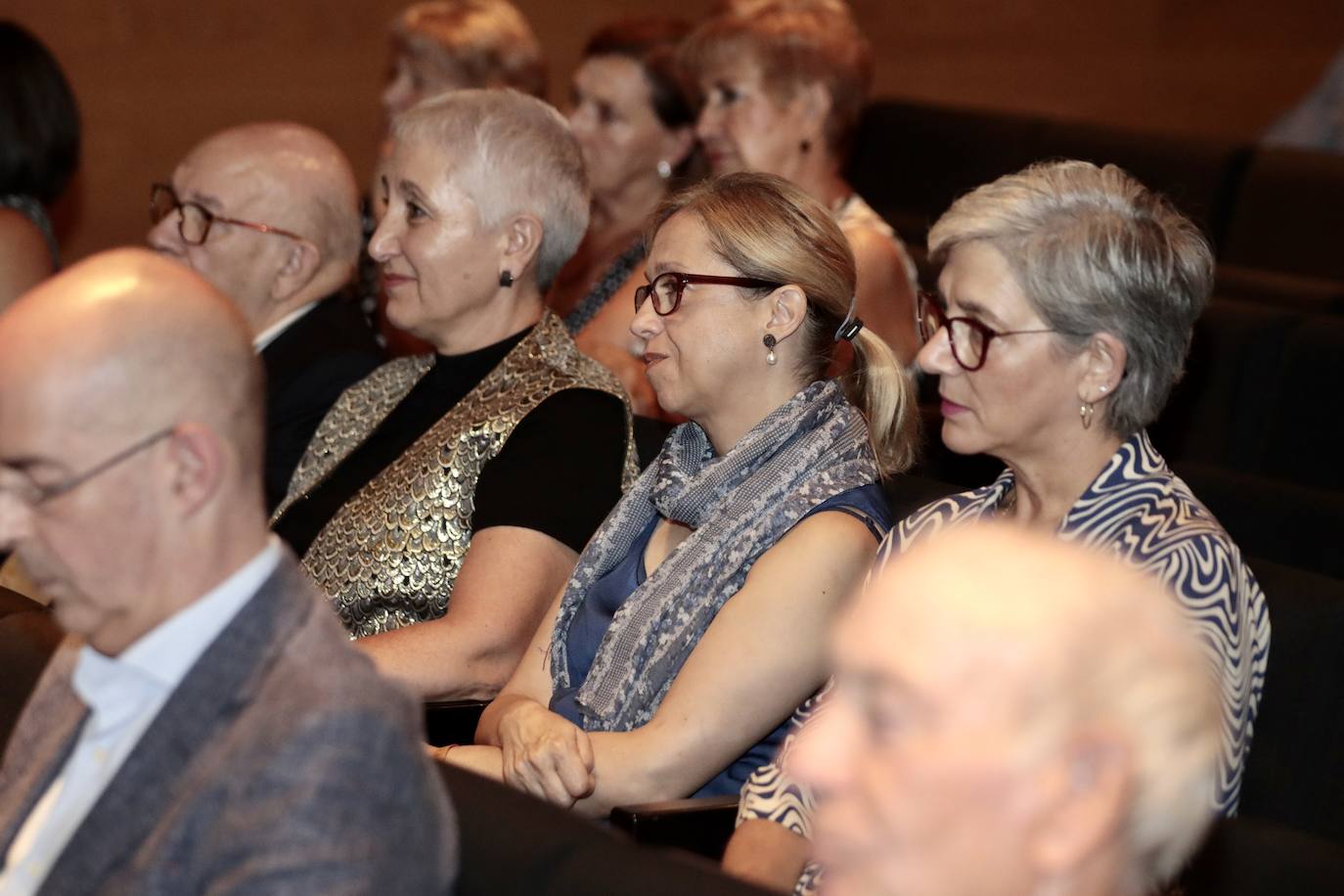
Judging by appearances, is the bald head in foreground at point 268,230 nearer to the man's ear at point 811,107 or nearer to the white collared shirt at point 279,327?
the white collared shirt at point 279,327

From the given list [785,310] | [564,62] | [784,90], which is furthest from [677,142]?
[785,310]

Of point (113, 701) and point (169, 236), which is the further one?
point (169, 236)

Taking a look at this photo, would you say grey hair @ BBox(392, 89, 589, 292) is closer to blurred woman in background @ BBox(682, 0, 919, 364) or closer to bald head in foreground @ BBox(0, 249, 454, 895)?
blurred woman in background @ BBox(682, 0, 919, 364)

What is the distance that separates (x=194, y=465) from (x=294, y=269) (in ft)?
6.85

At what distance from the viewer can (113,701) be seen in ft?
4.66

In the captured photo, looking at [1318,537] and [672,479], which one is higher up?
[672,479]

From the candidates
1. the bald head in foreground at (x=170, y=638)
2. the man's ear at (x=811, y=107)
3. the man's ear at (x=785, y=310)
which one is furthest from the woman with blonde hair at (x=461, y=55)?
the bald head in foreground at (x=170, y=638)

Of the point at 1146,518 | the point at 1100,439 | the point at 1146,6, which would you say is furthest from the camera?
the point at 1146,6

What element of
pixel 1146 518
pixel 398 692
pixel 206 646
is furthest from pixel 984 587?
pixel 1146 518

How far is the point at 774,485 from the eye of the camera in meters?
2.22

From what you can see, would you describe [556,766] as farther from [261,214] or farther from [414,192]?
[261,214]

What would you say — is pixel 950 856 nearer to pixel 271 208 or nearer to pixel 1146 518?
pixel 1146 518

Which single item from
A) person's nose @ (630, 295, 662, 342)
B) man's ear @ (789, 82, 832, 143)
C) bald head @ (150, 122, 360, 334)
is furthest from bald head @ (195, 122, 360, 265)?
person's nose @ (630, 295, 662, 342)

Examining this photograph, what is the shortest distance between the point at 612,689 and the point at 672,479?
12.1 inches
